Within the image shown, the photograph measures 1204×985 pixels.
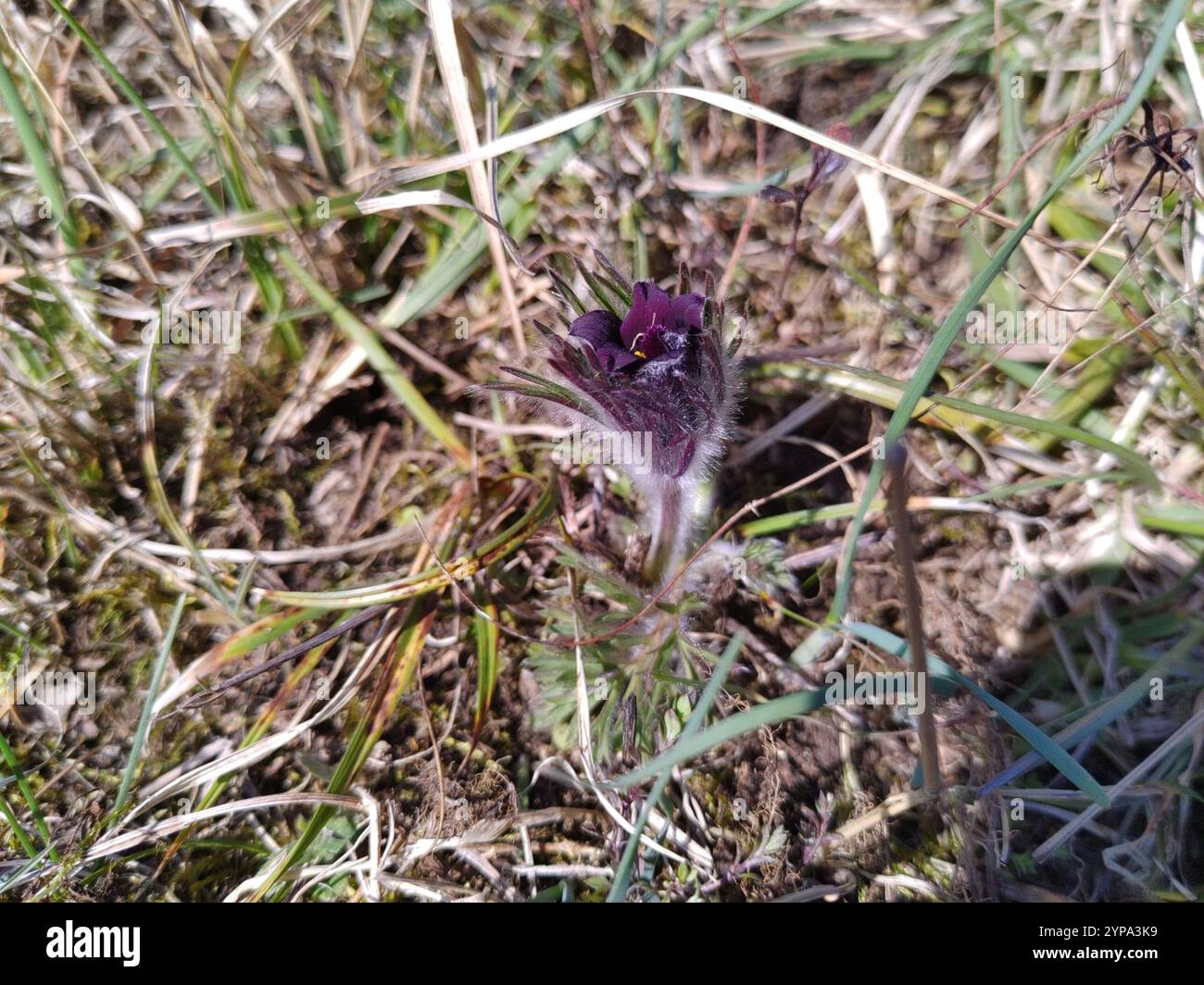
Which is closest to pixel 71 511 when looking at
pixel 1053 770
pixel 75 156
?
pixel 75 156

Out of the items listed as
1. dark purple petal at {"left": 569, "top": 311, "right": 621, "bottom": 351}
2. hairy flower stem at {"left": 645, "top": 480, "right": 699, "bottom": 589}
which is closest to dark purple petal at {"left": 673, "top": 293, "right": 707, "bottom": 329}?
dark purple petal at {"left": 569, "top": 311, "right": 621, "bottom": 351}

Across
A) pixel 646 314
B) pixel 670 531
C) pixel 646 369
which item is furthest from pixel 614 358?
pixel 670 531

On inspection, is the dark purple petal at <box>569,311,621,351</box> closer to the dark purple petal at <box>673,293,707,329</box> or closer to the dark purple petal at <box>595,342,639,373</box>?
the dark purple petal at <box>595,342,639,373</box>

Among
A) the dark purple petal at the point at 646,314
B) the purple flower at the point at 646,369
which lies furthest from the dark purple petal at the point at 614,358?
the dark purple petal at the point at 646,314

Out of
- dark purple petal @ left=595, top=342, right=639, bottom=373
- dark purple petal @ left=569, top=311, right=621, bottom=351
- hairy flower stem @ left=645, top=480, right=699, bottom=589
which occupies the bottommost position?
hairy flower stem @ left=645, top=480, right=699, bottom=589

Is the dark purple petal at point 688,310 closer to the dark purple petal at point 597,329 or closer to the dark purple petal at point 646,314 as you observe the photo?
the dark purple petal at point 646,314

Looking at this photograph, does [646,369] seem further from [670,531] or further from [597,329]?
[670,531]

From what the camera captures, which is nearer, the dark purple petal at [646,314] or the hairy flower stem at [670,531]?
the dark purple petal at [646,314]
